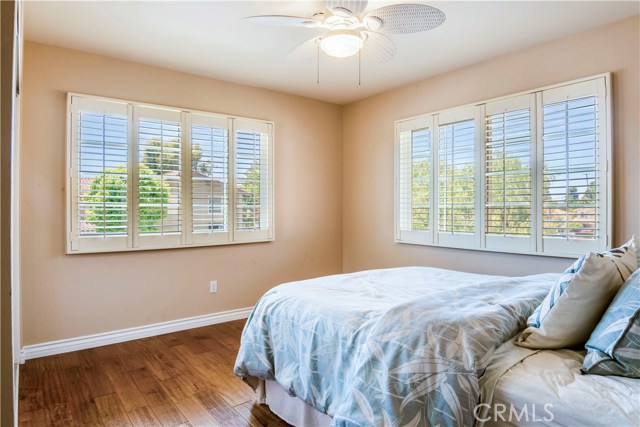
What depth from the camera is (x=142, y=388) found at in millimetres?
2451

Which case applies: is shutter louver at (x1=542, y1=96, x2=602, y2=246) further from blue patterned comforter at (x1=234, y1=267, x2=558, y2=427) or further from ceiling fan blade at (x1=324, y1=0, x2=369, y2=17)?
ceiling fan blade at (x1=324, y1=0, x2=369, y2=17)

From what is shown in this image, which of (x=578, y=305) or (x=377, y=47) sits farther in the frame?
(x=377, y=47)

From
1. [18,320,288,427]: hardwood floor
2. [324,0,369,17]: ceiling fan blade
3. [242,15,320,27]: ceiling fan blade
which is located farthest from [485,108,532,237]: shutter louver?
[18,320,288,427]: hardwood floor

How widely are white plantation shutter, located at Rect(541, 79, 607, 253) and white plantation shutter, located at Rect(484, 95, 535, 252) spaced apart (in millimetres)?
123

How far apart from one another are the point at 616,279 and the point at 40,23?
3.70 m

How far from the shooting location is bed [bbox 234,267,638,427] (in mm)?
1204

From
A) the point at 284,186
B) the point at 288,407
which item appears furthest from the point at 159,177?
the point at 288,407

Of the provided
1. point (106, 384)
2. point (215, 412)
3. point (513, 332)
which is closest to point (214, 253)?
point (106, 384)

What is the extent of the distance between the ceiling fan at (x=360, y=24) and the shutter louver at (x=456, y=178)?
1284mm

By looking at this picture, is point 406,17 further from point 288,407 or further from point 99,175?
point 99,175

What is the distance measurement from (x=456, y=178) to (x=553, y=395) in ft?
8.70

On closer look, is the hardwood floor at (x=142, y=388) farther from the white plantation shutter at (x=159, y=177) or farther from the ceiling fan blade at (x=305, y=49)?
the ceiling fan blade at (x=305, y=49)

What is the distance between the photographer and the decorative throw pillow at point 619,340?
1.12 metres

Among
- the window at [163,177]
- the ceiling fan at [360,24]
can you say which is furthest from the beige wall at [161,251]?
the ceiling fan at [360,24]
